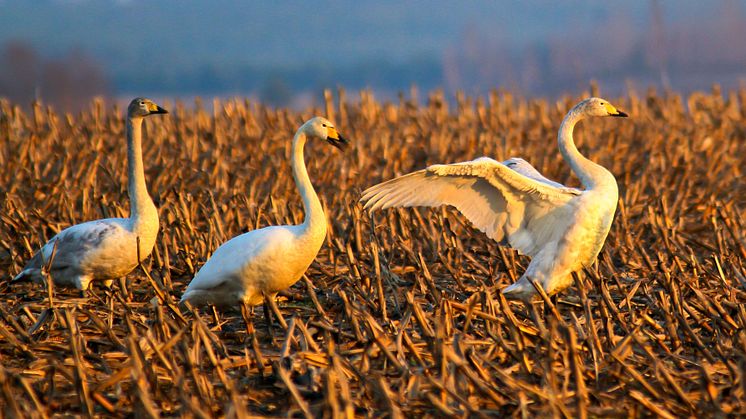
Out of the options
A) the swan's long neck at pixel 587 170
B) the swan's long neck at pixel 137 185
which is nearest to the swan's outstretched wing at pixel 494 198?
the swan's long neck at pixel 587 170

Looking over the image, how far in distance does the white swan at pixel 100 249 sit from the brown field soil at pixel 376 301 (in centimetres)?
18

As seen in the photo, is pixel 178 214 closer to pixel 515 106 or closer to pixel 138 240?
pixel 138 240

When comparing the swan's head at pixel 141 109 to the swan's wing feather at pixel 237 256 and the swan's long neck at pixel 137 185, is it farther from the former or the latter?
the swan's wing feather at pixel 237 256

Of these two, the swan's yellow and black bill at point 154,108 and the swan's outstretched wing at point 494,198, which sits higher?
the swan's yellow and black bill at point 154,108

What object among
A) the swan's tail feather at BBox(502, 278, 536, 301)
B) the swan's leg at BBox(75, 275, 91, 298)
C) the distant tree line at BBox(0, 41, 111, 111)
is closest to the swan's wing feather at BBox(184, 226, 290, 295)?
the swan's leg at BBox(75, 275, 91, 298)

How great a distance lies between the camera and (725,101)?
18.5 m

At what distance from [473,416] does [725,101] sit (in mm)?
15959

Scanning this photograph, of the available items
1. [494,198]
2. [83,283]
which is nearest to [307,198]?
[494,198]

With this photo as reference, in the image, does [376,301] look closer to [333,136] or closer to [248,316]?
[248,316]

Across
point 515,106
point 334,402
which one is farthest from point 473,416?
point 515,106

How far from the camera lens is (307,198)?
6.08 meters

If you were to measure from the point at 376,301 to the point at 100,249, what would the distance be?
190cm

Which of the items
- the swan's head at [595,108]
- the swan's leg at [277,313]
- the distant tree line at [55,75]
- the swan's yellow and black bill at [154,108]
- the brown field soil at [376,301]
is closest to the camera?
the brown field soil at [376,301]

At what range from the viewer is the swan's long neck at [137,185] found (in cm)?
675
